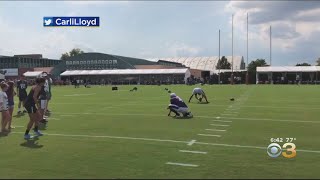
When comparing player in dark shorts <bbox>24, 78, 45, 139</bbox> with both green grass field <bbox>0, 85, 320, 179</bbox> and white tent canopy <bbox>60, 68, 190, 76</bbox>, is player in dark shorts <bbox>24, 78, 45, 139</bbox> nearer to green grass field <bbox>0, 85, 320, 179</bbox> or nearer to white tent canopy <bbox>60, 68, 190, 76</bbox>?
green grass field <bbox>0, 85, 320, 179</bbox>

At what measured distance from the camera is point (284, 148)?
947cm

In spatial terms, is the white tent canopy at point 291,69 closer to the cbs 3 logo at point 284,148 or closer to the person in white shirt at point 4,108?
the person in white shirt at point 4,108

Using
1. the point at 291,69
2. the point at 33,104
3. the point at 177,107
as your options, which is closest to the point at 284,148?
the point at 33,104

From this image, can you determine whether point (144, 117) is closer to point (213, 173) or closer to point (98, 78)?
point (213, 173)

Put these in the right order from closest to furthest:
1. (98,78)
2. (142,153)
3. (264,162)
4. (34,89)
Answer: (264,162)
(142,153)
(34,89)
(98,78)

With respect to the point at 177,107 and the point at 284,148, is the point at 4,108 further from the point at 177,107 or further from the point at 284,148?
the point at 284,148

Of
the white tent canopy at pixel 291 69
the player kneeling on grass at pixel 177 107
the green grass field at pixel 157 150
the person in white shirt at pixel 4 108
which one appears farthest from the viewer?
the white tent canopy at pixel 291 69

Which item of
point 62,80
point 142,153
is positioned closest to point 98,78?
point 62,80

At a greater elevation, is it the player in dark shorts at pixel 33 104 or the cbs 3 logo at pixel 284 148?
the player in dark shorts at pixel 33 104

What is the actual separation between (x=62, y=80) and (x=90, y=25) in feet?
241

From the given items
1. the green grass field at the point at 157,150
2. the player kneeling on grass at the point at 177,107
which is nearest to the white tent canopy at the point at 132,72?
the player kneeling on grass at the point at 177,107

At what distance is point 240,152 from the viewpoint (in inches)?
356

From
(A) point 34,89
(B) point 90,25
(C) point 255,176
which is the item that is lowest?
(C) point 255,176

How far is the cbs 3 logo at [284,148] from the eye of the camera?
343 inches
